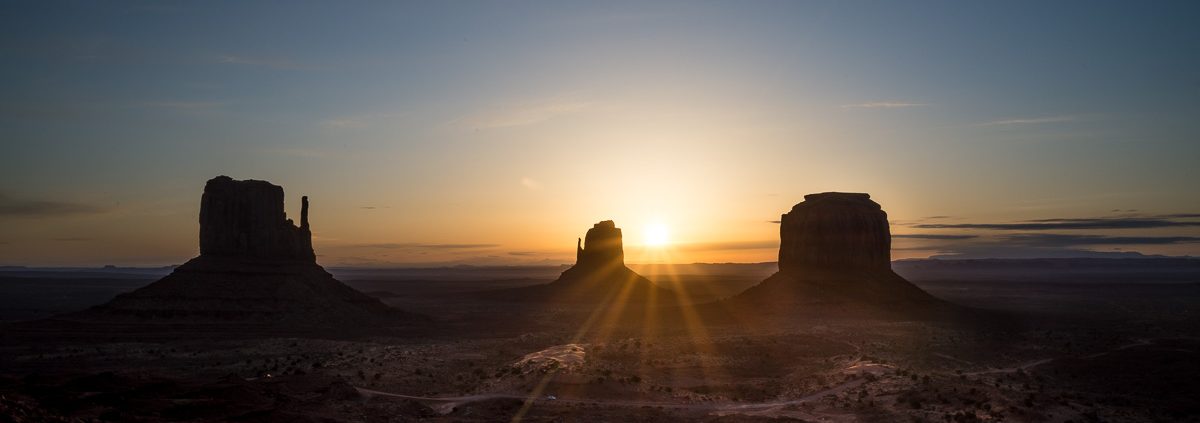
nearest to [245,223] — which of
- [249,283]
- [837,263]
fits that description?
[249,283]

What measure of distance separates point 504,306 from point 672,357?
5395cm

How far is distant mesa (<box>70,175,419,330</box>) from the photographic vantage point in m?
58.3

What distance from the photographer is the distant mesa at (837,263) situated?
72562 millimetres

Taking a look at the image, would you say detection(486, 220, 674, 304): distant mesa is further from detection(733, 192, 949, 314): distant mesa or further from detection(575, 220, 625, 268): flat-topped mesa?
detection(733, 192, 949, 314): distant mesa

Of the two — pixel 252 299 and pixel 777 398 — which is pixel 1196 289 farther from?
pixel 252 299

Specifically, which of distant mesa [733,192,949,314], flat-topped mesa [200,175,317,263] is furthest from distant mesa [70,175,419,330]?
distant mesa [733,192,949,314]

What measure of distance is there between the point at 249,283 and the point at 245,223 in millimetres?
6022

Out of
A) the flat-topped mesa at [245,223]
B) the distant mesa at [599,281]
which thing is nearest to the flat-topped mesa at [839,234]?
the distant mesa at [599,281]

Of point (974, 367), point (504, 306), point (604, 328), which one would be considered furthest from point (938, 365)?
point (504, 306)

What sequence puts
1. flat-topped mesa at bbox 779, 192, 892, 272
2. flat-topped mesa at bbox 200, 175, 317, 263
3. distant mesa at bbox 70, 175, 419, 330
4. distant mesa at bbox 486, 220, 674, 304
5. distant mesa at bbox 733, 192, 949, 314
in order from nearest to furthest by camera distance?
distant mesa at bbox 70, 175, 419, 330 → flat-topped mesa at bbox 200, 175, 317, 263 → distant mesa at bbox 733, 192, 949, 314 → flat-topped mesa at bbox 779, 192, 892, 272 → distant mesa at bbox 486, 220, 674, 304

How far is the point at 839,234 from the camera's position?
254ft

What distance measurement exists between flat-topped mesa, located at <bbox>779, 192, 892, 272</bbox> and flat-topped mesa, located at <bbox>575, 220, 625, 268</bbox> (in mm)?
39799

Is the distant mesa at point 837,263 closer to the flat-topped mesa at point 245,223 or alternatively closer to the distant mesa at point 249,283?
the distant mesa at point 249,283

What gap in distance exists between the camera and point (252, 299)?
A: 60.4m
